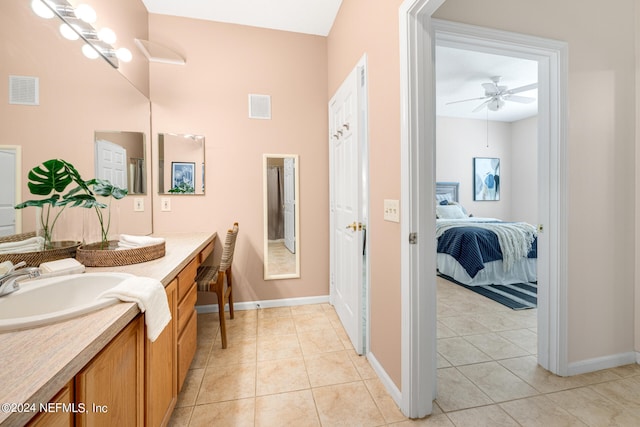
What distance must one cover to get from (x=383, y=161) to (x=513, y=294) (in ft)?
8.73

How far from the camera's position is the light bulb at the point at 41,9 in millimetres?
1233

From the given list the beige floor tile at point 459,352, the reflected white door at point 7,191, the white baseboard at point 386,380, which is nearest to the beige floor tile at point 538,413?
the beige floor tile at point 459,352

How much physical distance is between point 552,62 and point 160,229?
3232 mm

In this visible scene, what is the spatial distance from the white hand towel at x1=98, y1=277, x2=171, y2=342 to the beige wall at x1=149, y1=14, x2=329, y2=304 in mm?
1691

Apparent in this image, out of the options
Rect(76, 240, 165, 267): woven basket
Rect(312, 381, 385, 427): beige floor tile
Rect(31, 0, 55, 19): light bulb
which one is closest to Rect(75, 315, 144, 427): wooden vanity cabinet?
Rect(76, 240, 165, 267): woven basket

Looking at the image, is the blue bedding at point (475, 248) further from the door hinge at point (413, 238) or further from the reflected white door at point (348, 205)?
the door hinge at point (413, 238)

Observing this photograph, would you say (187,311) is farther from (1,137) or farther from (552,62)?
(552,62)

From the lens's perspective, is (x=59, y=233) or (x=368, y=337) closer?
(x=59, y=233)

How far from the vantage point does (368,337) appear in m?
1.84

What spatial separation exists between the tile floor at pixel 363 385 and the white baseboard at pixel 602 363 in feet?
0.12

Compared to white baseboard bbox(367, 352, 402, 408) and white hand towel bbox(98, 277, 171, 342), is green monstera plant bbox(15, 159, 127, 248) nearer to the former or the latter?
white hand towel bbox(98, 277, 171, 342)

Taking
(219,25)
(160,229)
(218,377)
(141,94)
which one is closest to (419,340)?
(218,377)

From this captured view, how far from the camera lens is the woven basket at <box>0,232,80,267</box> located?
1.14m

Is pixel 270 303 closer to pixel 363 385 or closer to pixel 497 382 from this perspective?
pixel 363 385
